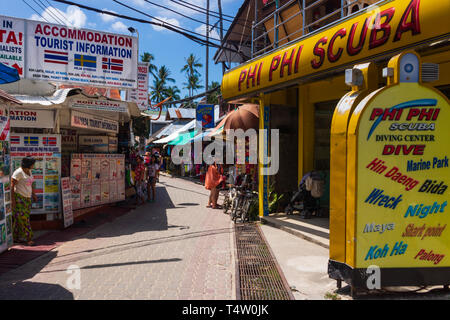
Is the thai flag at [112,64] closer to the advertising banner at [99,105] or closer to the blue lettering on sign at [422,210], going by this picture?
the advertising banner at [99,105]

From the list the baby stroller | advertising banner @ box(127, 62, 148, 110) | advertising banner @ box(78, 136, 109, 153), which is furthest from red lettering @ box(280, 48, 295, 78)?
advertising banner @ box(127, 62, 148, 110)

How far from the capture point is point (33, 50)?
9.80 m

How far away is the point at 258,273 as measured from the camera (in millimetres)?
5613

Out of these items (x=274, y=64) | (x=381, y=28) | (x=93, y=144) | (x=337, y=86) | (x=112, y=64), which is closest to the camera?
(x=381, y=28)

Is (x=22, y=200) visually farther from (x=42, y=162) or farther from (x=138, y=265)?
(x=138, y=265)

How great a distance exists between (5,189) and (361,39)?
6849mm

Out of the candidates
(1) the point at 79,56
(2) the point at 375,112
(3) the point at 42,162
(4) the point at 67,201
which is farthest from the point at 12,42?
(2) the point at 375,112

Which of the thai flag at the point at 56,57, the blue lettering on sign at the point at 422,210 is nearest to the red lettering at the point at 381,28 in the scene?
the blue lettering on sign at the point at 422,210

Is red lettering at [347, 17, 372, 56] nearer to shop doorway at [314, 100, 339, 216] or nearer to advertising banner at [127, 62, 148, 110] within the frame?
shop doorway at [314, 100, 339, 216]

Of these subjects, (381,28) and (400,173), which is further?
(381,28)
